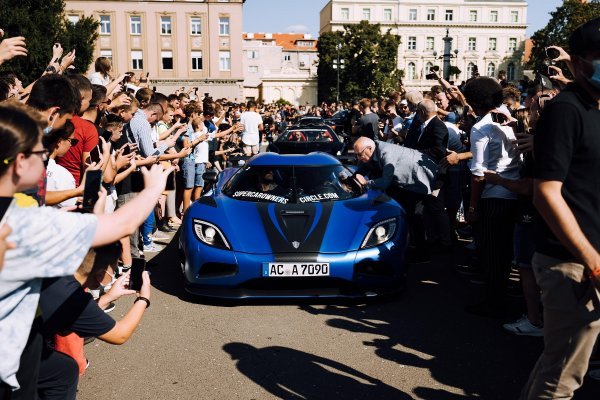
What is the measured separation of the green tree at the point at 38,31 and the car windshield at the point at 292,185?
32116mm

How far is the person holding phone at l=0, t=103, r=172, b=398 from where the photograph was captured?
1.91 metres

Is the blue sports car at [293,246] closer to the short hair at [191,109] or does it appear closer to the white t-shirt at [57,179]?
the white t-shirt at [57,179]

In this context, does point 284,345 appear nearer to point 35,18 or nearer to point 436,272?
point 436,272

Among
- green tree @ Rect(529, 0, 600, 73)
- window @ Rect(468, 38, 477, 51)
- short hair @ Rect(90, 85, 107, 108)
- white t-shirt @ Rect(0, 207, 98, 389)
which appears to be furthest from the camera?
window @ Rect(468, 38, 477, 51)

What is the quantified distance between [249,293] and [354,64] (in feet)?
273

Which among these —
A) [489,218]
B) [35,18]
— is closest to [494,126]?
[489,218]

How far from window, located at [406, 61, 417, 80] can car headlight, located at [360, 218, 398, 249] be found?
113406 mm

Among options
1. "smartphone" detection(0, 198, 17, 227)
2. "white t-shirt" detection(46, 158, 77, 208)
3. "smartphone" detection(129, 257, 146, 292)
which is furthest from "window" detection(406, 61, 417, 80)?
"smartphone" detection(0, 198, 17, 227)

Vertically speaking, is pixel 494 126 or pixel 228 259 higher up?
pixel 494 126

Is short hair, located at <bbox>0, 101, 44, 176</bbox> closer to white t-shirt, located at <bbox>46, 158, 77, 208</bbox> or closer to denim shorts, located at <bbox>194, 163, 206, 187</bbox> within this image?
white t-shirt, located at <bbox>46, 158, 77, 208</bbox>

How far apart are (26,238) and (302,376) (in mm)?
2608

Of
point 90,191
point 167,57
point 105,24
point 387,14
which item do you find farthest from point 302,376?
point 387,14

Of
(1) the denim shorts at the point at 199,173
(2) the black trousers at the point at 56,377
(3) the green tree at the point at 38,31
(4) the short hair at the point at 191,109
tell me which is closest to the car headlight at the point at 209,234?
(2) the black trousers at the point at 56,377

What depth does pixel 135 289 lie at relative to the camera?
2914 mm
